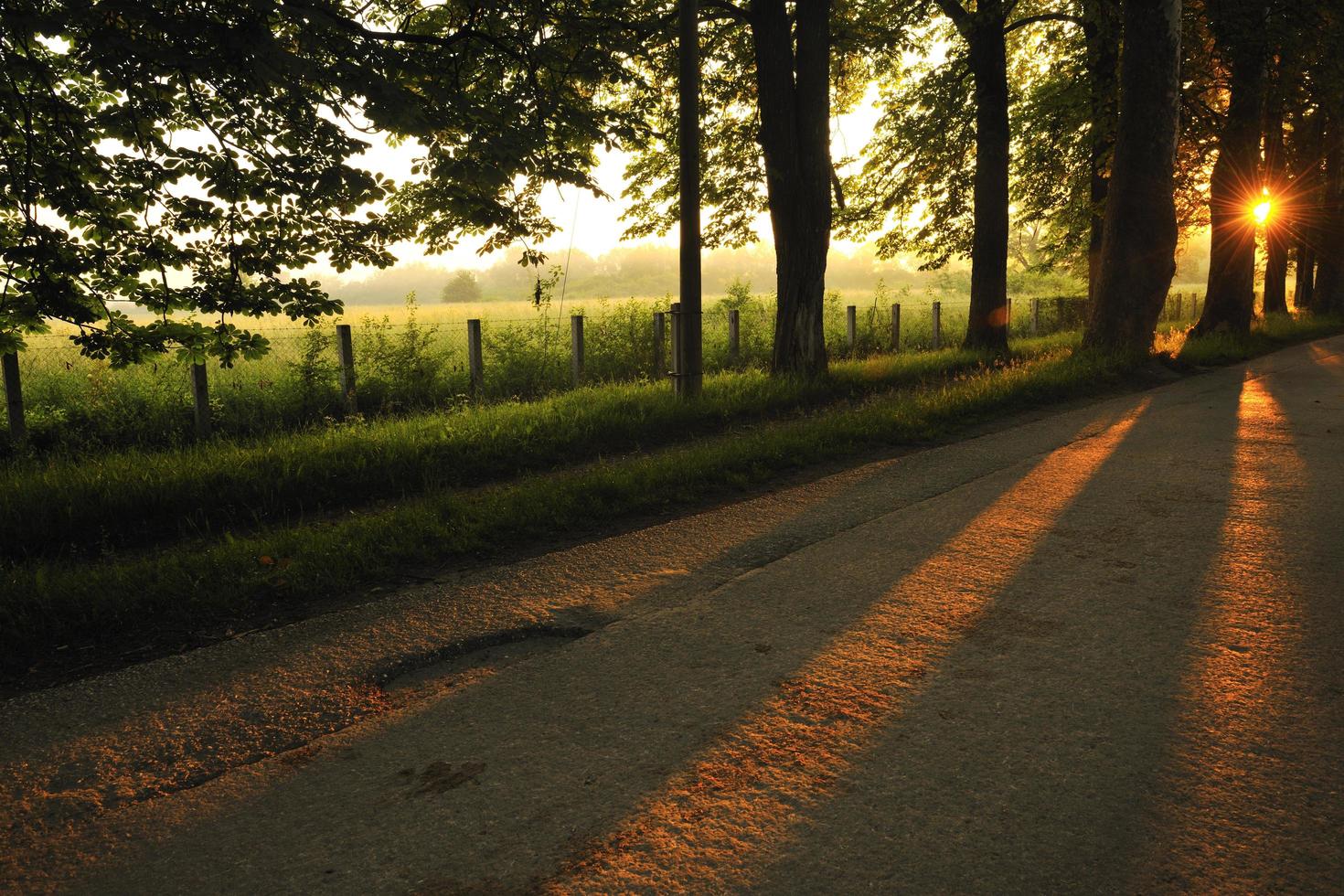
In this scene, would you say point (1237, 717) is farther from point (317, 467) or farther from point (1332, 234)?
point (1332, 234)

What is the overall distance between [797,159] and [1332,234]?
23.7 meters

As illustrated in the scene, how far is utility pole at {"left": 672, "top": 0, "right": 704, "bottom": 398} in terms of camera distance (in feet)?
32.7

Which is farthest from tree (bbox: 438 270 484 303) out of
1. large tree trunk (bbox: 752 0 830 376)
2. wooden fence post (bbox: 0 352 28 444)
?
wooden fence post (bbox: 0 352 28 444)

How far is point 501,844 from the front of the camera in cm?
239

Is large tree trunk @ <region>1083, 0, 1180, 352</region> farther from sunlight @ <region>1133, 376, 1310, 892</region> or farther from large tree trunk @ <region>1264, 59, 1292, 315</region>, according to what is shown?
sunlight @ <region>1133, 376, 1310, 892</region>

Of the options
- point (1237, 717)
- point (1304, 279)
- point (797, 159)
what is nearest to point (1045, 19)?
point (797, 159)

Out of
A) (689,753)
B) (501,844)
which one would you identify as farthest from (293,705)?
(689,753)

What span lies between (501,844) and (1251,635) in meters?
3.17

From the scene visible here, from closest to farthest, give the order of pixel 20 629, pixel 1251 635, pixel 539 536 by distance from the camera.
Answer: pixel 1251 635
pixel 20 629
pixel 539 536

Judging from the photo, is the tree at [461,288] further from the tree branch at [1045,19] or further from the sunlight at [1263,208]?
the tree branch at [1045,19]

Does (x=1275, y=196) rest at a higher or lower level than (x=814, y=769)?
higher

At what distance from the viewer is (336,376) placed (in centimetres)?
1252

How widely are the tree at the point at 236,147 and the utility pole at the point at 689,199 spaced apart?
2666 mm

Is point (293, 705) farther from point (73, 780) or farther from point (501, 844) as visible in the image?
point (501, 844)
